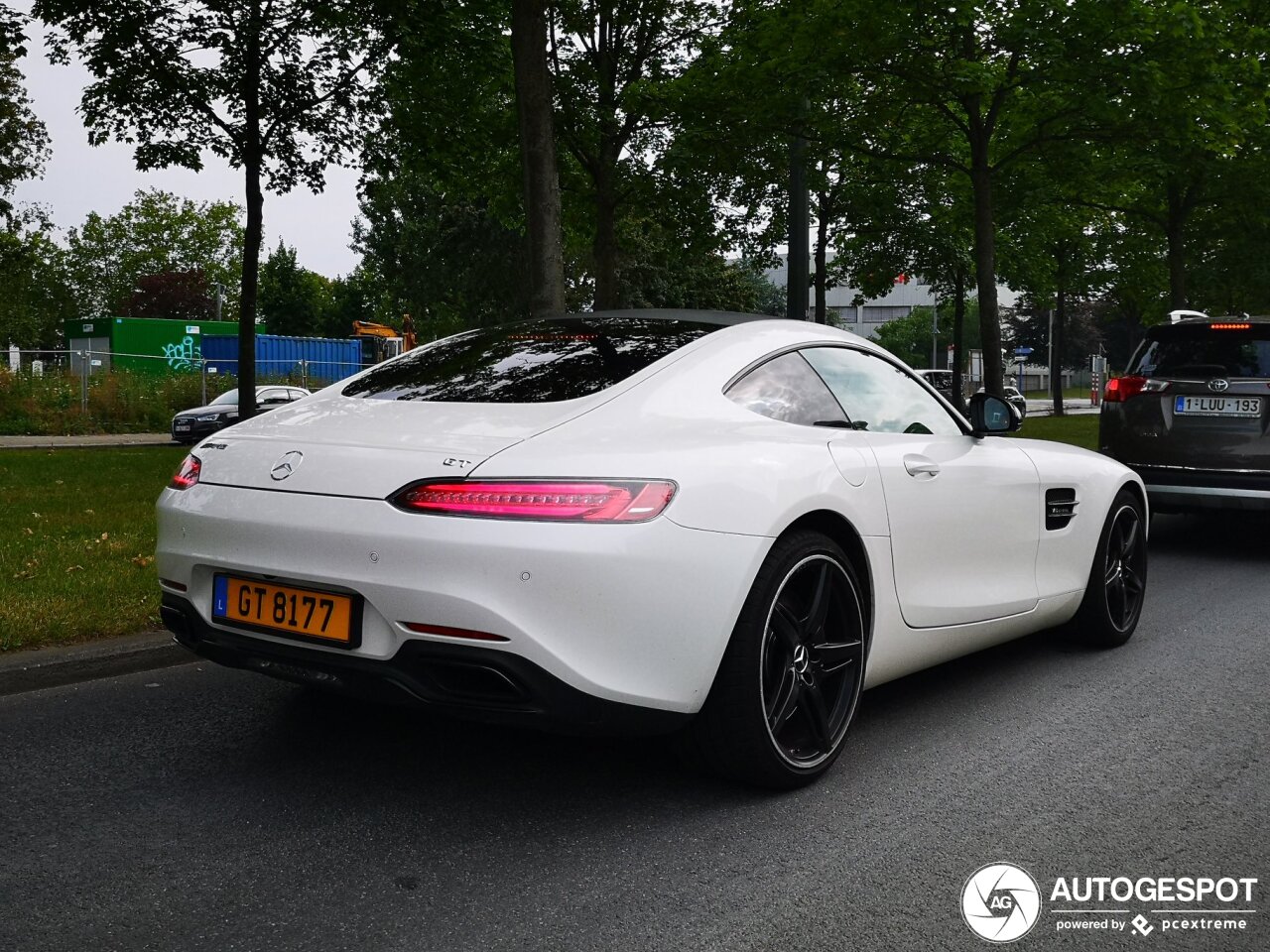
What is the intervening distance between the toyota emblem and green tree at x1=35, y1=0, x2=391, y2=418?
11.1 meters

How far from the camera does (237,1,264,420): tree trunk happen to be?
47.5ft

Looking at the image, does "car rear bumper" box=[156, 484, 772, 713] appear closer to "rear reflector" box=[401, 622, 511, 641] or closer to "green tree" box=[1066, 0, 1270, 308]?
"rear reflector" box=[401, 622, 511, 641]

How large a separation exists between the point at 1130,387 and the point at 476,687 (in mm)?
7321

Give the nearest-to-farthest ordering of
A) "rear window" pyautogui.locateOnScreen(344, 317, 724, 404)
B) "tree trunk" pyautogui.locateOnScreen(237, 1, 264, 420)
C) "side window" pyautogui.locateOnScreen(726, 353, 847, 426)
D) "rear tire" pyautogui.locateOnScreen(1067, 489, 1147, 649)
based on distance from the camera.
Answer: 1. "rear window" pyautogui.locateOnScreen(344, 317, 724, 404)
2. "side window" pyautogui.locateOnScreen(726, 353, 847, 426)
3. "rear tire" pyautogui.locateOnScreen(1067, 489, 1147, 649)
4. "tree trunk" pyautogui.locateOnScreen(237, 1, 264, 420)

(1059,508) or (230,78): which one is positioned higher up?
(230,78)

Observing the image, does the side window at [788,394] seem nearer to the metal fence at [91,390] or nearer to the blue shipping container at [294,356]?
the metal fence at [91,390]

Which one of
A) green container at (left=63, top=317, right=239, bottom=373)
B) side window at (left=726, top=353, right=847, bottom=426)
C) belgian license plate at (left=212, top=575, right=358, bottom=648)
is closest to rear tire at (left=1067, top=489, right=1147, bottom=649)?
side window at (left=726, top=353, right=847, bottom=426)

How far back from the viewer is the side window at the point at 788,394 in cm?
396

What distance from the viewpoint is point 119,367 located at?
2945 cm

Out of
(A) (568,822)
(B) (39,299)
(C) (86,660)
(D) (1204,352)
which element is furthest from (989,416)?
(B) (39,299)

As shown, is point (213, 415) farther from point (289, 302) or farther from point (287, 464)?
point (289, 302)

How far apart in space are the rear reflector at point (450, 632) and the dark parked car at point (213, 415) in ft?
65.0

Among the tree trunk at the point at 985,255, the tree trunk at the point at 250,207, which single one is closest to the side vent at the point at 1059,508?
the tree trunk at the point at 985,255

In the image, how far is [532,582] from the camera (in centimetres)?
313
